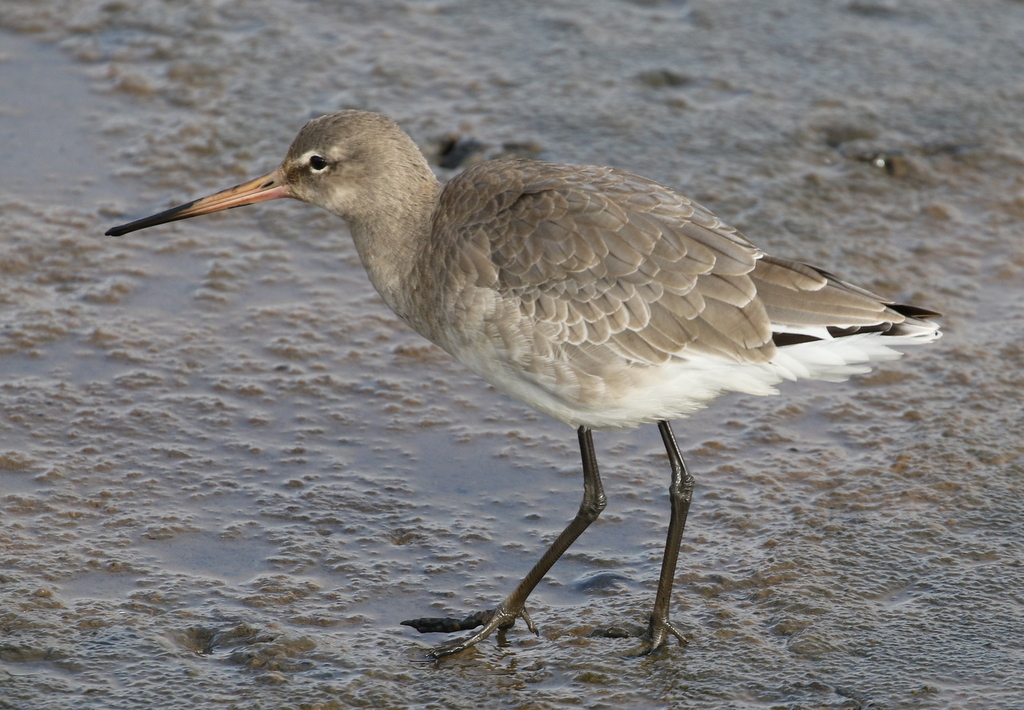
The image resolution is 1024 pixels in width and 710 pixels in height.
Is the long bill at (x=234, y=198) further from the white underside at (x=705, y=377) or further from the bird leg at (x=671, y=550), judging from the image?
the bird leg at (x=671, y=550)

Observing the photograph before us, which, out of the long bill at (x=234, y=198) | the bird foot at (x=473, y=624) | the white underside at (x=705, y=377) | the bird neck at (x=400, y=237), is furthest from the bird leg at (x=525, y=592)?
the long bill at (x=234, y=198)

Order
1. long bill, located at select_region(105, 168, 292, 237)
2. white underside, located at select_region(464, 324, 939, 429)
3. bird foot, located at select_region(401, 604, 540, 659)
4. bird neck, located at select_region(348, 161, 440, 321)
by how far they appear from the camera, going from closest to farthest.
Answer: white underside, located at select_region(464, 324, 939, 429)
bird foot, located at select_region(401, 604, 540, 659)
bird neck, located at select_region(348, 161, 440, 321)
long bill, located at select_region(105, 168, 292, 237)

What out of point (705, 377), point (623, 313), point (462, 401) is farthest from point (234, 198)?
point (705, 377)

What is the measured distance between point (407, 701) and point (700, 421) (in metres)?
2.26

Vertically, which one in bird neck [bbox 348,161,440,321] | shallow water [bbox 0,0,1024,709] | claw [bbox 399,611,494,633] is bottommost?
claw [bbox 399,611,494,633]

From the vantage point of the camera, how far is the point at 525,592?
4.98m

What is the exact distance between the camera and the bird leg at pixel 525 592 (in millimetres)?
4910

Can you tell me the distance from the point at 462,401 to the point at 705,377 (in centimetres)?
177

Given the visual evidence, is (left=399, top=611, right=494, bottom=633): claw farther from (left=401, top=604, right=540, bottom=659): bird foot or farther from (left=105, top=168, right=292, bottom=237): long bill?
(left=105, top=168, right=292, bottom=237): long bill

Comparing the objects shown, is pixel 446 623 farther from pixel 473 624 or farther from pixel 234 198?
pixel 234 198

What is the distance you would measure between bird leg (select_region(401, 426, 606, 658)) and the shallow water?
3.0 inches

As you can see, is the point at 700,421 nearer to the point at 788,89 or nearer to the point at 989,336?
the point at 989,336

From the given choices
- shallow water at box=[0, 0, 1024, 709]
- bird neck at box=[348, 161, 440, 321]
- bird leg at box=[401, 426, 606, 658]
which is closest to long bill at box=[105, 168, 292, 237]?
bird neck at box=[348, 161, 440, 321]

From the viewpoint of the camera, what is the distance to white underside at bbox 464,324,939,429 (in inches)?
187
